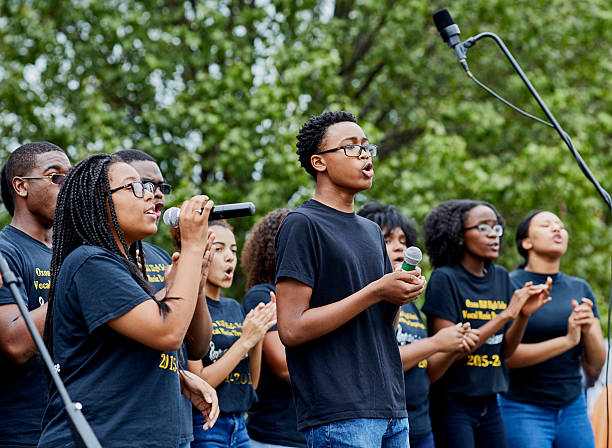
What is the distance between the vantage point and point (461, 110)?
10.7m

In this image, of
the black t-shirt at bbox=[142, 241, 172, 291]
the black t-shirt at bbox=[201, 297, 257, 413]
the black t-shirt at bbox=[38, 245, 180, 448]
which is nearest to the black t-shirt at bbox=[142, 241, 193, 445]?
the black t-shirt at bbox=[142, 241, 172, 291]

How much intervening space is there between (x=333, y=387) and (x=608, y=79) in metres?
9.69

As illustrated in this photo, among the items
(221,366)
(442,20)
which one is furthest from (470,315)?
(442,20)

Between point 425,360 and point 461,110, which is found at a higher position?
point 461,110

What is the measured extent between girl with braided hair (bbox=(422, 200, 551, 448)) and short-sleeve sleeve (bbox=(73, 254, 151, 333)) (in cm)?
261

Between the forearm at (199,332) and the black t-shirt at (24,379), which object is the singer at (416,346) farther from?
the black t-shirt at (24,379)

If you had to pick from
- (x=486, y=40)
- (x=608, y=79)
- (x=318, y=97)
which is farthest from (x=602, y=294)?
(x=318, y=97)

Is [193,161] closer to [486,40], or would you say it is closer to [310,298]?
[486,40]

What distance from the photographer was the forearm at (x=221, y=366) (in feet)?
13.7

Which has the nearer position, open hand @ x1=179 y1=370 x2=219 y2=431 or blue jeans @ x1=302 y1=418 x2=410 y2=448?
blue jeans @ x1=302 y1=418 x2=410 y2=448

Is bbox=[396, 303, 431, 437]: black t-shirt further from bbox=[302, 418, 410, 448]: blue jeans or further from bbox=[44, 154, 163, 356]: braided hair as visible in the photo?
bbox=[44, 154, 163, 356]: braided hair

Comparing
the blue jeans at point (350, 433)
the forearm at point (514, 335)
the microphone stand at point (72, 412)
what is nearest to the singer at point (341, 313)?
the blue jeans at point (350, 433)

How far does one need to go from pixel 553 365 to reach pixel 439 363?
1.05 m

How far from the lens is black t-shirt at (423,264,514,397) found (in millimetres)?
4902
